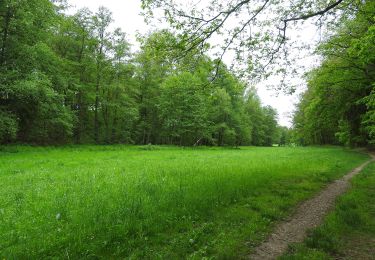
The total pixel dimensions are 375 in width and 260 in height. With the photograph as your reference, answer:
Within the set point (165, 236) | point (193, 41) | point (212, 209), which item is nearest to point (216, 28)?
point (193, 41)

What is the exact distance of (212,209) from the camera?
275 inches

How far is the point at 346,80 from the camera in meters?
20.2

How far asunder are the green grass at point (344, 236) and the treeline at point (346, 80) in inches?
232

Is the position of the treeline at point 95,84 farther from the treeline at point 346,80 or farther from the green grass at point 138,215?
the treeline at point 346,80

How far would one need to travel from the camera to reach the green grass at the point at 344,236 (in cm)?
468

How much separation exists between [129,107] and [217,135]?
83.7 ft

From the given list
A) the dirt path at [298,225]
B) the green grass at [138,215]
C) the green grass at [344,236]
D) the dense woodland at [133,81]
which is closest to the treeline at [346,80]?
the dense woodland at [133,81]

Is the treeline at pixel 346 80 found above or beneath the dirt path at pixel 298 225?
above

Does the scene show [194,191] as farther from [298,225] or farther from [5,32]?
[5,32]

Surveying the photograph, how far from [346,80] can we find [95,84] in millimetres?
32256

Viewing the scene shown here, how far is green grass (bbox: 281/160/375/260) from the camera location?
4.68 meters

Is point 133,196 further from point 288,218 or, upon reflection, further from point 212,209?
point 288,218

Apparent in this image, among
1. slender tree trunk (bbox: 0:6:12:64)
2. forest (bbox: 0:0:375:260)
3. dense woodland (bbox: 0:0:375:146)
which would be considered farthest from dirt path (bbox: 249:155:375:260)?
slender tree trunk (bbox: 0:6:12:64)

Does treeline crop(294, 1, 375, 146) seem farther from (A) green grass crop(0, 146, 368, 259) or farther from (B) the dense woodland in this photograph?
(A) green grass crop(0, 146, 368, 259)
